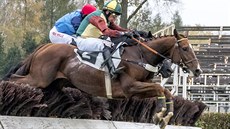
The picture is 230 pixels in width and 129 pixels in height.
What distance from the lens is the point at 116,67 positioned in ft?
31.1

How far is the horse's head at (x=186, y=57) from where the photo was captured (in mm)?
9062

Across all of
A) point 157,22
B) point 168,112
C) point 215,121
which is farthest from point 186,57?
point 157,22

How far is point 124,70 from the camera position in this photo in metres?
9.52

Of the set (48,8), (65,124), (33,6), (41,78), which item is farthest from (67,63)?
(33,6)

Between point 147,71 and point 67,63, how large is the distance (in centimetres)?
154

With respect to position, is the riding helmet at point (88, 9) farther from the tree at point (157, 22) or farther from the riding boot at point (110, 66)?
the tree at point (157, 22)

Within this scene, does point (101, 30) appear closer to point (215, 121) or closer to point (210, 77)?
point (215, 121)

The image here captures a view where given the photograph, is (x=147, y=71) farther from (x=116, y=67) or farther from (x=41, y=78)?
(x=41, y=78)

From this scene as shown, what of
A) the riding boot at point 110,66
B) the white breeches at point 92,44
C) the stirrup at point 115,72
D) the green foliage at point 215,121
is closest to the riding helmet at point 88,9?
the white breeches at point 92,44

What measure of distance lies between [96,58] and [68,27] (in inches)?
54.6

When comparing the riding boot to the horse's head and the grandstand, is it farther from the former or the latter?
the grandstand

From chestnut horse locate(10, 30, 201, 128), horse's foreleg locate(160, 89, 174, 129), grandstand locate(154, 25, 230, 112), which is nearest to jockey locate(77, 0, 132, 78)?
chestnut horse locate(10, 30, 201, 128)

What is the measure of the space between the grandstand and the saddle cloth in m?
4.53

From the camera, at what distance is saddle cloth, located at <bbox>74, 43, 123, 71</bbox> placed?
9.53 m
